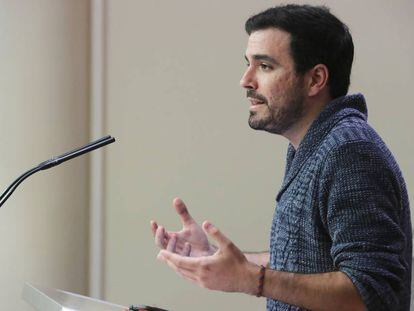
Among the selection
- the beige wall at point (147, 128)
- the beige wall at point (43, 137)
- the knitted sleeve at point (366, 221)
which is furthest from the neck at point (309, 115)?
the beige wall at point (43, 137)

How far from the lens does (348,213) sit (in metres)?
1.19


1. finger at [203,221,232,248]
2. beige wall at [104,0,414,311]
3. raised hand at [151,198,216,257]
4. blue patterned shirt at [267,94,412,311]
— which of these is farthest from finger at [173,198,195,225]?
beige wall at [104,0,414,311]

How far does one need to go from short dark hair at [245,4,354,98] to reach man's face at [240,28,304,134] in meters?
0.02

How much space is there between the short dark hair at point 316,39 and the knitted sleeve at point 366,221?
271 millimetres

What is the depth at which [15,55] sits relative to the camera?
7.85 ft

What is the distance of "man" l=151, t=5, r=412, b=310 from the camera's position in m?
1.17

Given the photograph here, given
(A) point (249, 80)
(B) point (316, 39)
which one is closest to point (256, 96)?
(A) point (249, 80)

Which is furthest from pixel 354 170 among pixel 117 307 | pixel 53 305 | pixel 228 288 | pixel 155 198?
pixel 155 198

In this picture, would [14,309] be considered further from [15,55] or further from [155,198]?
[15,55]

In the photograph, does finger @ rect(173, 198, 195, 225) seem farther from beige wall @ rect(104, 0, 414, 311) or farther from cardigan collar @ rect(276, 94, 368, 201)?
beige wall @ rect(104, 0, 414, 311)

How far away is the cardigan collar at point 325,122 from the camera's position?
1363mm

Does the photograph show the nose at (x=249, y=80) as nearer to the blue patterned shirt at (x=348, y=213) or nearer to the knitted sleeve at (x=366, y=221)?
the blue patterned shirt at (x=348, y=213)

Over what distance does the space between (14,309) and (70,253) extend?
0.31 metres

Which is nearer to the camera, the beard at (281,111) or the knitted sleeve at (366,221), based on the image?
the knitted sleeve at (366,221)
